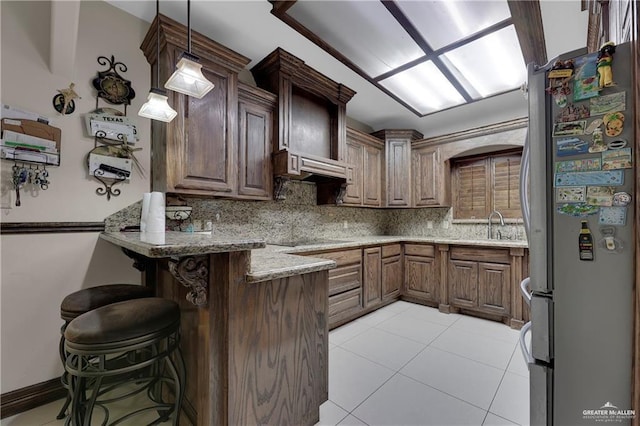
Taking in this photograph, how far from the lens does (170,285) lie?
1632mm

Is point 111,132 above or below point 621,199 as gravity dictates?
above

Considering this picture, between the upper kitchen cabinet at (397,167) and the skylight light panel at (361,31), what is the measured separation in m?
1.59

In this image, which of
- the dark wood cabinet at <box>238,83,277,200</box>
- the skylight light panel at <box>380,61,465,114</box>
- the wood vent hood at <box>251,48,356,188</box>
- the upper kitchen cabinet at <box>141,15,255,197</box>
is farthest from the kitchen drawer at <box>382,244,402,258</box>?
the upper kitchen cabinet at <box>141,15,255,197</box>

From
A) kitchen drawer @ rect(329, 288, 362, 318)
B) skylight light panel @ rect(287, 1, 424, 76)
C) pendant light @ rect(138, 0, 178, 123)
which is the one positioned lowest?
kitchen drawer @ rect(329, 288, 362, 318)

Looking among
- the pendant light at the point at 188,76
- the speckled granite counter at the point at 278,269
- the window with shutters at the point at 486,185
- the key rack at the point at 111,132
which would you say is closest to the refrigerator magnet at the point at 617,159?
the speckled granite counter at the point at 278,269

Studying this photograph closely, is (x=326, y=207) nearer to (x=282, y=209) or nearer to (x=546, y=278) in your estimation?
(x=282, y=209)

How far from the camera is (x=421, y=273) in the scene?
11.7 ft

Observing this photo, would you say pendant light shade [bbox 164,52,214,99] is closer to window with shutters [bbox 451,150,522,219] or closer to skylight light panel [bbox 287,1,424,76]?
skylight light panel [bbox 287,1,424,76]

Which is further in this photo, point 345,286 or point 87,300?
point 345,286

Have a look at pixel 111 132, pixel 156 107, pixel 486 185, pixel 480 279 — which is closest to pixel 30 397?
pixel 111 132

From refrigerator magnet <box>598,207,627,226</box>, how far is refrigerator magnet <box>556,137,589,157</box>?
24cm

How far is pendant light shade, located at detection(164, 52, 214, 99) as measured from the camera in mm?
1402

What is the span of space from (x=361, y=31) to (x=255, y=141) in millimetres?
1296

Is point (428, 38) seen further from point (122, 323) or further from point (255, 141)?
point (122, 323)
